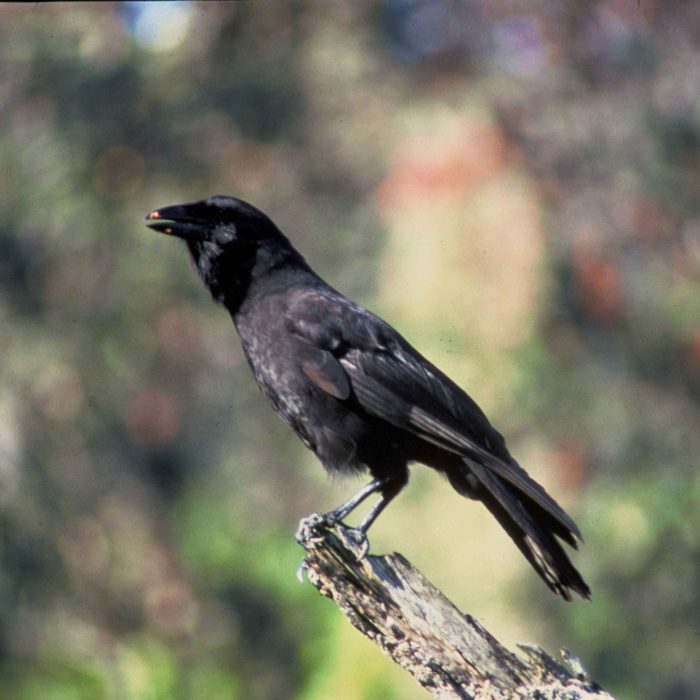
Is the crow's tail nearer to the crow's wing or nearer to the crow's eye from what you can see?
the crow's wing

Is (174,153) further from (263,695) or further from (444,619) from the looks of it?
(444,619)

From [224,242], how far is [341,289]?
18.9 ft

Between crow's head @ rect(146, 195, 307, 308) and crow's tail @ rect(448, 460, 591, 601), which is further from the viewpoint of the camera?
crow's head @ rect(146, 195, 307, 308)

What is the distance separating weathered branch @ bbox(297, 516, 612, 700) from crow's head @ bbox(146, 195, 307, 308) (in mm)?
1461

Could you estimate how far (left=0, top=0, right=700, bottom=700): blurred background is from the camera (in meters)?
9.63

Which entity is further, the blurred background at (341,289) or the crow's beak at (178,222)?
the blurred background at (341,289)

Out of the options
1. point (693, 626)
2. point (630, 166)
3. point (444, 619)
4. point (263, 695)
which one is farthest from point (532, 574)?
point (444, 619)

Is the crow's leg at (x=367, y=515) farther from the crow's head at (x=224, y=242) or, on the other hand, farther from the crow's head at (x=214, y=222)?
the crow's head at (x=214, y=222)

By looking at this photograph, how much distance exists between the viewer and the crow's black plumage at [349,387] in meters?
4.62

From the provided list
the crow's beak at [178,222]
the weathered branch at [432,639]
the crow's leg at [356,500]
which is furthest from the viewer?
the crow's beak at [178,222]

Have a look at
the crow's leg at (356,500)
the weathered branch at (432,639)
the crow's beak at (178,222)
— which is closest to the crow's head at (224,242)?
the crow's beak at (178,222)

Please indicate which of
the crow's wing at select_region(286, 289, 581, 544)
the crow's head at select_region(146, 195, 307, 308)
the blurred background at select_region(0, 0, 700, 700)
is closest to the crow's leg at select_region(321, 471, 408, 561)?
the crow's wing at select_region(286, 289, 581, 544)

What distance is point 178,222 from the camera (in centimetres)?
511

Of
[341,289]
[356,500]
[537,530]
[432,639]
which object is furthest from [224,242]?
[341,289]
